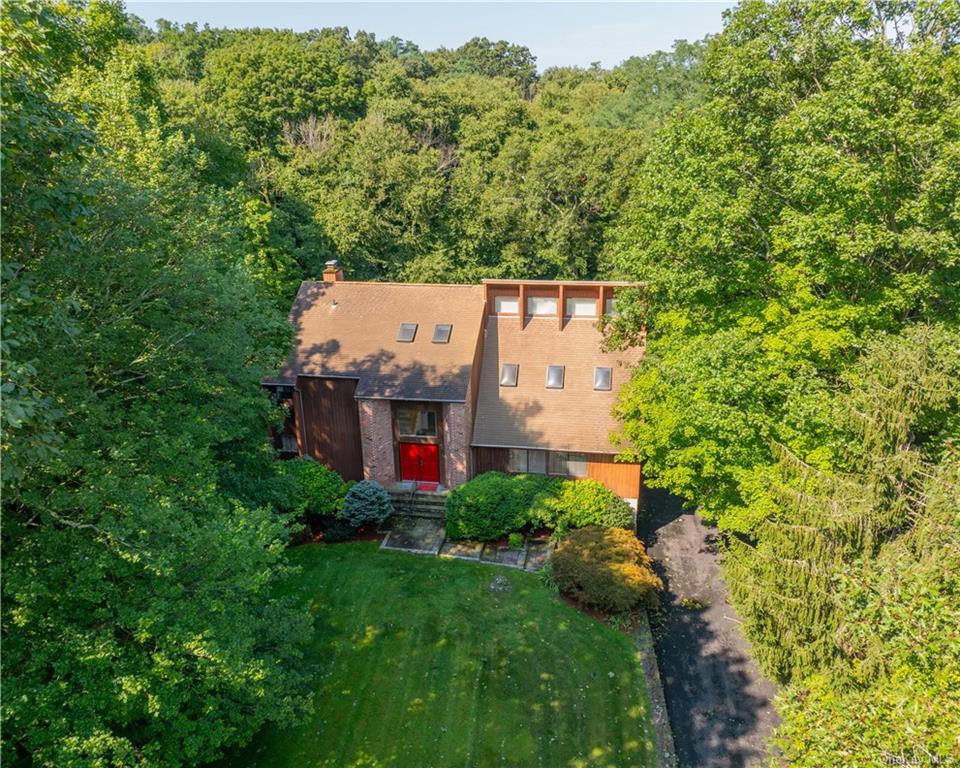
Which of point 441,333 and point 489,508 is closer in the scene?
point 489,508

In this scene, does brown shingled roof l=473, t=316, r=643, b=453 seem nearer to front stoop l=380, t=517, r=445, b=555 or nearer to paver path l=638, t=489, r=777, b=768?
front stoop l=380, t=517, r=445, b=555

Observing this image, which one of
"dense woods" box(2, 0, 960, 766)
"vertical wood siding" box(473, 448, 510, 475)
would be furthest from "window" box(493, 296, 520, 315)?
"vertical wood siding" box(473, 448, 510, 475)

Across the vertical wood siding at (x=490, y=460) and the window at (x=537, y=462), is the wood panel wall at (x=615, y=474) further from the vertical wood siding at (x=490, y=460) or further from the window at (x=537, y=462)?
the window at (x=537, y=462)

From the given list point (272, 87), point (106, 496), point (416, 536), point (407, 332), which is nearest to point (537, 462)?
point (416, 536)

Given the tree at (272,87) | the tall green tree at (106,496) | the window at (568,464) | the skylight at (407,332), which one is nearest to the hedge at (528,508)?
the window at (568,464)

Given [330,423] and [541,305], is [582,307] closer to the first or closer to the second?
[541,305]
